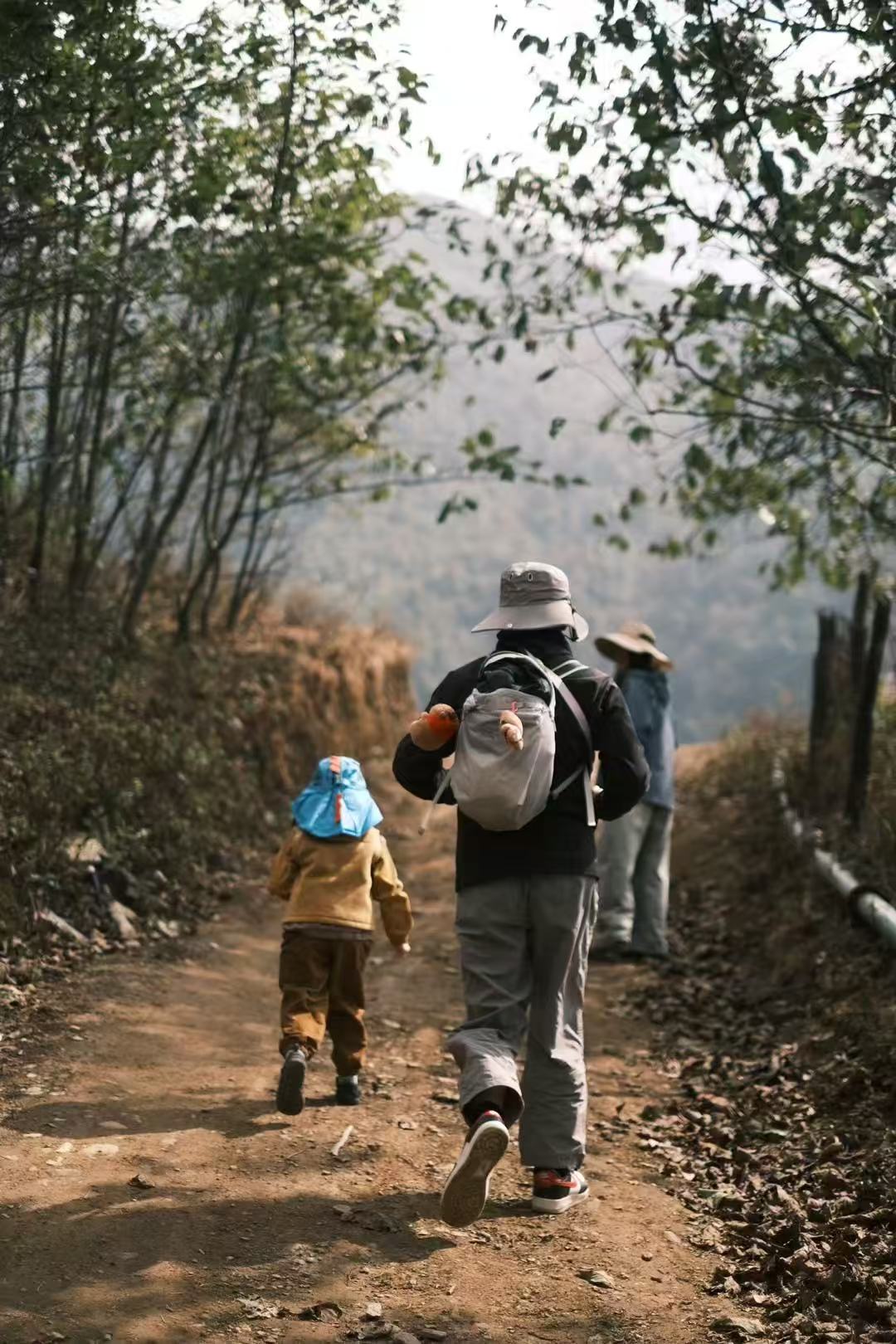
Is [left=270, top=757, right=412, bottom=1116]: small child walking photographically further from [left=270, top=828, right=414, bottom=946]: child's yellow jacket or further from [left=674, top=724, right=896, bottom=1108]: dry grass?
[left=674, top=724, right=896, bottom=1108]: dry grass

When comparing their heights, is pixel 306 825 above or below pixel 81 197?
below

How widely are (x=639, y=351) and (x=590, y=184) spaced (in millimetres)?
1207

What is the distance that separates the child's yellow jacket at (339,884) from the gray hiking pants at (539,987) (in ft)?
3.66

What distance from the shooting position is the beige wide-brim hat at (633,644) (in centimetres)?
1034

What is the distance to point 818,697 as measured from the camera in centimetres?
1328

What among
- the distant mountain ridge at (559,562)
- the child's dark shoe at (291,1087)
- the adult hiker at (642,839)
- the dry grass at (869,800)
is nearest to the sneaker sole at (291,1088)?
the child's dark shoe at (291,1087)

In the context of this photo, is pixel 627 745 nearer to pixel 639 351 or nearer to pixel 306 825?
pixel 306 825

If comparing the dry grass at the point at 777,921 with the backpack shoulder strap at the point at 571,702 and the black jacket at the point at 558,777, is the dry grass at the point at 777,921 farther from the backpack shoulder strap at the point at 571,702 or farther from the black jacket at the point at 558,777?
the backpack shoulder strap at the point at 571,702

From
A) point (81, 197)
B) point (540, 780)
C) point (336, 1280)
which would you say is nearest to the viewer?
point (336, 1280)

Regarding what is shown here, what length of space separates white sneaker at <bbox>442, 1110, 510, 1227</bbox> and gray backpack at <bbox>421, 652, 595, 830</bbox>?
3.56 feet

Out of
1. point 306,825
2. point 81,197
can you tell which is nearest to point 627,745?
point 306,825

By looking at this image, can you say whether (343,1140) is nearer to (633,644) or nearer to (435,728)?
(435,728)

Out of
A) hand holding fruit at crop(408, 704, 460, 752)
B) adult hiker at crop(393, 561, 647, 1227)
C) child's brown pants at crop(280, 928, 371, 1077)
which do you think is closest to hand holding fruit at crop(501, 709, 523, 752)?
adult hiker at crop(393, 561, 647, 1227)

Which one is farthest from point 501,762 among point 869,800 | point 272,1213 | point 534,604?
point 869,800
